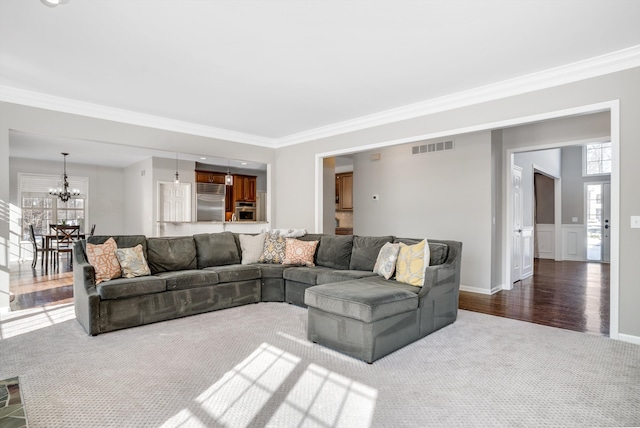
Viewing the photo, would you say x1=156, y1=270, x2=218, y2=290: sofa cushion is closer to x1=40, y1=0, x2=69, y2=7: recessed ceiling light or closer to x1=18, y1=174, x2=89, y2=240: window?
x1=40, y1=0, x2=69, y2=7: recessed ceiling light

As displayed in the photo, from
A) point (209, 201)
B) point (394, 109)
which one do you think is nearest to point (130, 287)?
point (394, 109)

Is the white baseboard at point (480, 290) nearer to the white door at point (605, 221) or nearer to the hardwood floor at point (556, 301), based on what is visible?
the hardwood floor at point (556, 301)

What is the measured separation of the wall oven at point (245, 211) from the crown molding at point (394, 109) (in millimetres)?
3752

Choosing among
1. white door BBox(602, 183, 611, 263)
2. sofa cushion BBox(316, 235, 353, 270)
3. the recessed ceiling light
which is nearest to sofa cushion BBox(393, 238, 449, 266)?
sofa cushion BBox(316, 235, 353, 270)

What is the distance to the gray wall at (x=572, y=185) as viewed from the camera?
9.16 metres

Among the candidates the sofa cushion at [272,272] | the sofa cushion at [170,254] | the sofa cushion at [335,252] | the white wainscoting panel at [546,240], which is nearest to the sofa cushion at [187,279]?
the sofa cushion at [170,254]

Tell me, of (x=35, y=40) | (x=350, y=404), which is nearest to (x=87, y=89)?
(x=35, y=40)

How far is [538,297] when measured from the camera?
5082mm

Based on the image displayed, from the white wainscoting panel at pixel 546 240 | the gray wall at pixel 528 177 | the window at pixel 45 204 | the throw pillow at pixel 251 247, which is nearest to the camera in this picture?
the throw pillow at pixel 251 247

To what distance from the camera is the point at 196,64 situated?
11.1 ft

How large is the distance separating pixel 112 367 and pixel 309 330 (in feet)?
5.19

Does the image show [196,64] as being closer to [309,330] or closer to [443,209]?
[309,330]

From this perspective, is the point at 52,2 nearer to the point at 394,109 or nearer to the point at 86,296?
the point at 86,296

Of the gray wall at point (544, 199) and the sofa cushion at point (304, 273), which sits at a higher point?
the gray wall at point (544, 199)
